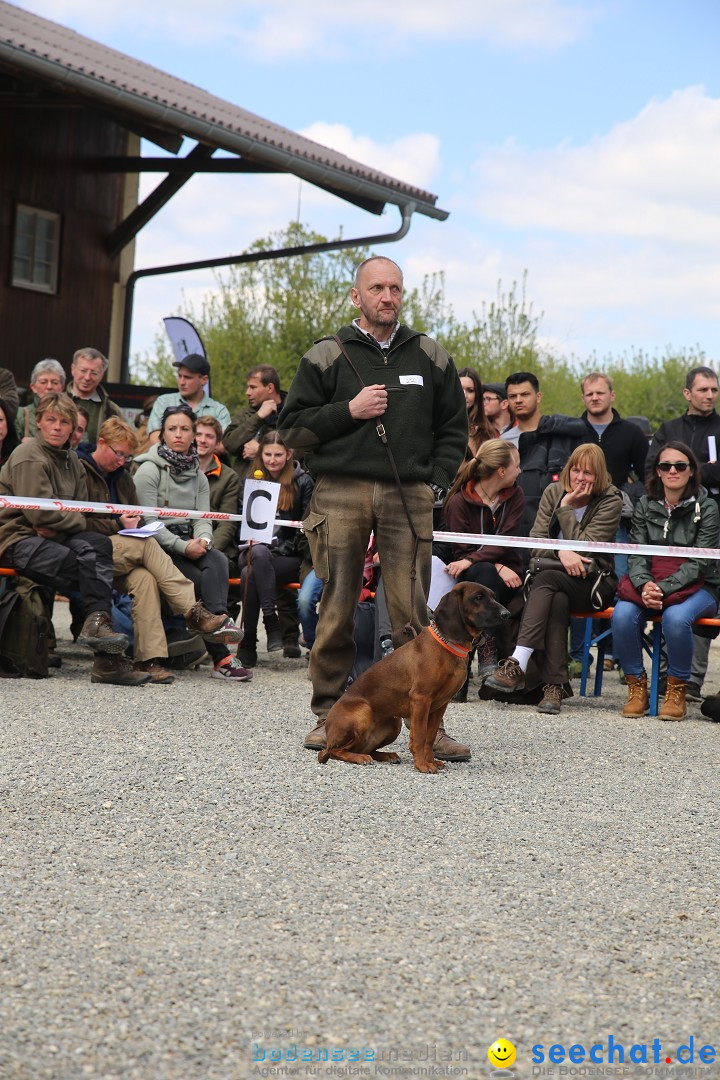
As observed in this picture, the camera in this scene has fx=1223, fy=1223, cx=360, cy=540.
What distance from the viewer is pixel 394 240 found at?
59.2 ft

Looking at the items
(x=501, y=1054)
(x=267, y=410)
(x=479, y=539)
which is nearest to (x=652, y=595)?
(x=479, y=539)

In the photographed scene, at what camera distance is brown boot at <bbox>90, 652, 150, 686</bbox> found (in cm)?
852

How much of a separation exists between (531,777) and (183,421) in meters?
4.62

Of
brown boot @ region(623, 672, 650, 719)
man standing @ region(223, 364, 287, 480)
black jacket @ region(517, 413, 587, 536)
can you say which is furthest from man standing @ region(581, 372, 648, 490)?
man standing @ region(223, 364, 287, 480)

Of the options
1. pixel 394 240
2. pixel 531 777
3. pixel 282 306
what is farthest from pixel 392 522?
pixel 282 306

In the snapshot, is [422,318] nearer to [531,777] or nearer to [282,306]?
[282,306]

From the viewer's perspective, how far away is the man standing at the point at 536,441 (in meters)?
9.82

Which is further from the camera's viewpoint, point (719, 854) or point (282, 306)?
point (282, 306)

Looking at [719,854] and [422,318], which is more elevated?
[422,318]

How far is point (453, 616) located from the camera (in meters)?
A: 5.96

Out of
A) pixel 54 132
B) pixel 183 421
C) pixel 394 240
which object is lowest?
pixel 183 421

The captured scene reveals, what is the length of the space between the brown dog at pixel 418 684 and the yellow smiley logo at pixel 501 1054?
115 inches

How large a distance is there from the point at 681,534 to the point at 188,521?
12.3 ft

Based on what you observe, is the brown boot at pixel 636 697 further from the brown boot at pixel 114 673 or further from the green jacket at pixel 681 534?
the brown boot at pixel 114 673
